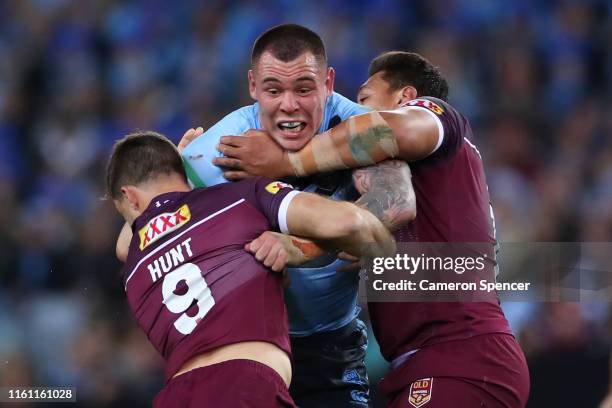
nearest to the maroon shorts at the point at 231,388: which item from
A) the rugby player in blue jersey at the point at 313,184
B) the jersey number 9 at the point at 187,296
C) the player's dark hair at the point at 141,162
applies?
the jersey number 9 at the point at 187,296

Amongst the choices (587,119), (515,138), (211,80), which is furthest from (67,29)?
(587,119)

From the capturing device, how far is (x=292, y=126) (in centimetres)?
353

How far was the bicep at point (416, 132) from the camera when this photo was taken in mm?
3305

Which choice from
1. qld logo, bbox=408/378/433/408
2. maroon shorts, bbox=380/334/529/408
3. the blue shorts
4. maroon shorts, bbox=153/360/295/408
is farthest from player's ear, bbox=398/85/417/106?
maroon shorts, bbox=153/360/295/408

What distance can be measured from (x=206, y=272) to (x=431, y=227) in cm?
87

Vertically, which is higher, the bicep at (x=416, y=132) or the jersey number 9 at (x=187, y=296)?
the bicep at (x=416, y=132)

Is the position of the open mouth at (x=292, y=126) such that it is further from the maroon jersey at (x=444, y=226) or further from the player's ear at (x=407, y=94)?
the player's ear at (x=407, y=94)

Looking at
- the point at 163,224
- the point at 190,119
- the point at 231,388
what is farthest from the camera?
the point at 190,119

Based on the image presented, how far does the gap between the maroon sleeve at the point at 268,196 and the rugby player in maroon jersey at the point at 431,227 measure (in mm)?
224

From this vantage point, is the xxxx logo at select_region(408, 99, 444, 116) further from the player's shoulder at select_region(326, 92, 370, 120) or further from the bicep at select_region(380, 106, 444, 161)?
the player's shoulder at select_region(326, 92, 370, 120)

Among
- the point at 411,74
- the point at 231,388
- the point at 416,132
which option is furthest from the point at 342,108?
the point at 231,388

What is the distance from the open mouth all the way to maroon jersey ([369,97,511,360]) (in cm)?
41

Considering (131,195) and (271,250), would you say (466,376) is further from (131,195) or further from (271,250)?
(131,195)

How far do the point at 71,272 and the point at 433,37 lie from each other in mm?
3476
